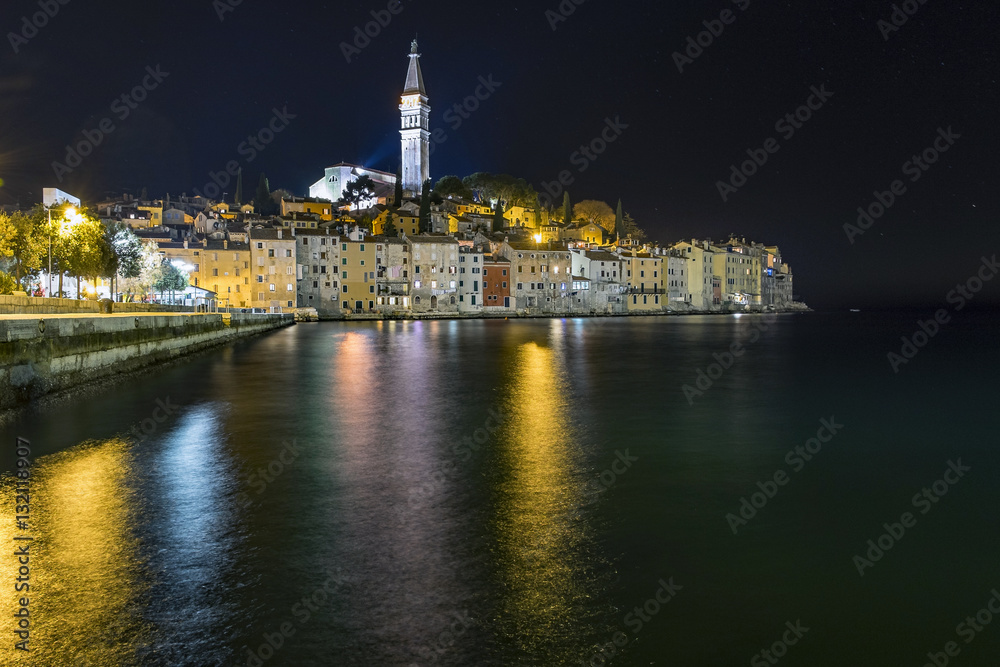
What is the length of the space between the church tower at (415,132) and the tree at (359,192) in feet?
25.8

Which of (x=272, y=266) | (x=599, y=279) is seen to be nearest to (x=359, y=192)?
(x=599, y=279)

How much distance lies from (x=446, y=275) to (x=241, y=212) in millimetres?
35846

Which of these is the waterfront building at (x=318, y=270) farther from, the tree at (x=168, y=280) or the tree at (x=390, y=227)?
the tree at (x=168, y=280)

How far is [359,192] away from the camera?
11981cm

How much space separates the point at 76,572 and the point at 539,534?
395 centimetres

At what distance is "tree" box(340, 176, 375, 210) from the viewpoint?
390 feet

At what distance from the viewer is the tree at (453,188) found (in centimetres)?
12587

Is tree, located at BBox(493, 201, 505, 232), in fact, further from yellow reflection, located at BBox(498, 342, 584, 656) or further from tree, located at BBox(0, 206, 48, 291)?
yellow reflection, located at BBox(498, 342, 584, 656)

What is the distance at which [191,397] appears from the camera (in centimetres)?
1752

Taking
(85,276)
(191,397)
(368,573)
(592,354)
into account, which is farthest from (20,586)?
(85,276)

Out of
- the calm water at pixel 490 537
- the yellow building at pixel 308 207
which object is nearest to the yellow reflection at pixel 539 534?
the calm water at pixel 490 537

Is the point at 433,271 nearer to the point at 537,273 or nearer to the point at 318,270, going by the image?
the point at 318,270

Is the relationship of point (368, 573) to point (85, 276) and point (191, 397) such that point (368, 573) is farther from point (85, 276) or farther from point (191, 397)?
point (85, 276)

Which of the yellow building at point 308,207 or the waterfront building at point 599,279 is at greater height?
the yellow building at point 308,207
